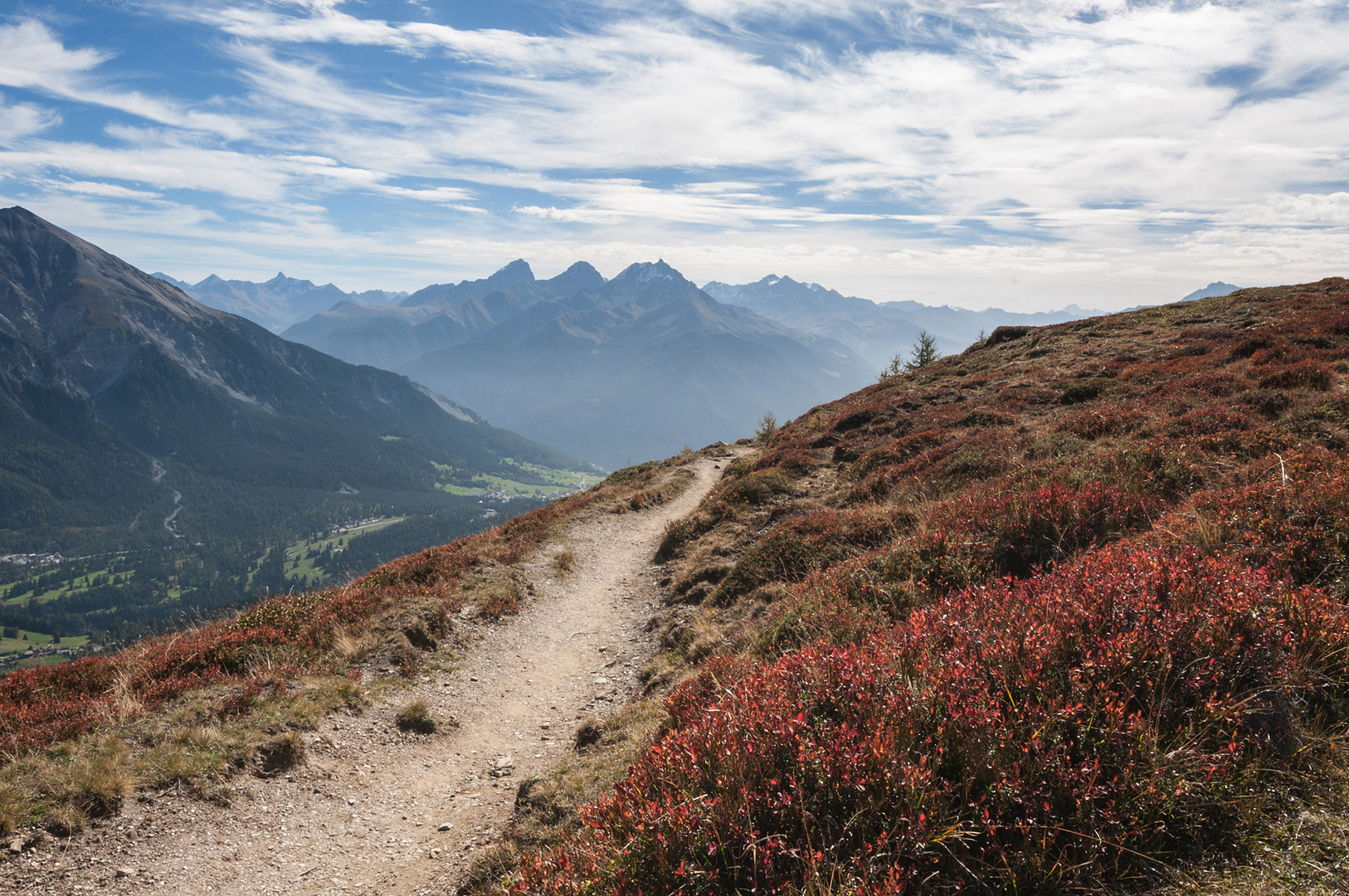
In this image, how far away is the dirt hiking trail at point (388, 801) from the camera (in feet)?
22.0

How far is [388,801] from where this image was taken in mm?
8586

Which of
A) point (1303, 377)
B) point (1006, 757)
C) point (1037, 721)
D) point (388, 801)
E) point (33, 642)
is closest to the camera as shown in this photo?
point (1006, 757)

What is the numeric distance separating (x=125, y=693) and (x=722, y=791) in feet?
35.6

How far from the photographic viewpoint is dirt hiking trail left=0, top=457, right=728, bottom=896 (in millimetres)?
6695

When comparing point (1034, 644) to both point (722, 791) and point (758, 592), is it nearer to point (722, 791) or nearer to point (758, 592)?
point (722, 791)

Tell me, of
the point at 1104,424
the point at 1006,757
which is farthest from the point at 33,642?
the point at 1104,424

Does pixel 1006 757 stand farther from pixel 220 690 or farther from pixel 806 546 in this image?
pixel 220 690

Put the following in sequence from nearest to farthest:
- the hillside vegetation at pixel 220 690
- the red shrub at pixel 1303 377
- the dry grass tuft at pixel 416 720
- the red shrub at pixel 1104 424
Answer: the hillside vegetation at pixel 220 690, the dry grass tuft at pixel 416 720, the red shrub at pixel 1303 377, the red shrub at pixel 1104 424

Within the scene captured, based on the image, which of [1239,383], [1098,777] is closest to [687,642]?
[1098,777]

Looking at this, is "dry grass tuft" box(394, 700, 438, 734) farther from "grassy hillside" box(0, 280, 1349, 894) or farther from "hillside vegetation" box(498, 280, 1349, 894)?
"hillside vegetation" box(498, 280, 1349, 894)

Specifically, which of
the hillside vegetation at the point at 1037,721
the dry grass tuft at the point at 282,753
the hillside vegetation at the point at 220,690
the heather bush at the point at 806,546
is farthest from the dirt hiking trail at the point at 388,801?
the heather bush at the point at 806,546

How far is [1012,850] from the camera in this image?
307cm

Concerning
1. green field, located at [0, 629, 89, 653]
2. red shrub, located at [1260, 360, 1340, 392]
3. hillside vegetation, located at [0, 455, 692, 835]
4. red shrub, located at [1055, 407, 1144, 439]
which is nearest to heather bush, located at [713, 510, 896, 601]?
red shrub, located at [1055, 407, 1144, 439]

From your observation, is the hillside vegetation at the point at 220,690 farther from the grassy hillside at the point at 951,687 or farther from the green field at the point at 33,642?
the green field at the point at 33,642
